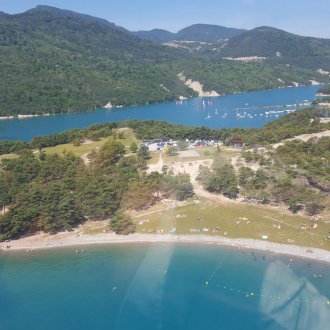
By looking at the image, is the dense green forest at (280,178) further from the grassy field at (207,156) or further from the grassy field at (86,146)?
the grassy field at (86,146)

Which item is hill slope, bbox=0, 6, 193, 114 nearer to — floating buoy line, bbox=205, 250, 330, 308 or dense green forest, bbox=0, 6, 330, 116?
dense green forest, bbox=0, 6, 330, 116

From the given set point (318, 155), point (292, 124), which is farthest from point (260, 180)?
point (292, 124)

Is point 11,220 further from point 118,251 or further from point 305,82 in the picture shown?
point 305,82

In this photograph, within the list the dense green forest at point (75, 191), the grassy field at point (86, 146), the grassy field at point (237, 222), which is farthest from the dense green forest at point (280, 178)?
the grassy field at point (86, 146)

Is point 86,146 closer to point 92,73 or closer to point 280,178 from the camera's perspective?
point 280,178

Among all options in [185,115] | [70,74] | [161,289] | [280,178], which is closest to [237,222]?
[280,178]

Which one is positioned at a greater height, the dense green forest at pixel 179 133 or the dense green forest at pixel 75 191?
the dense green forest at pixel 179 133
